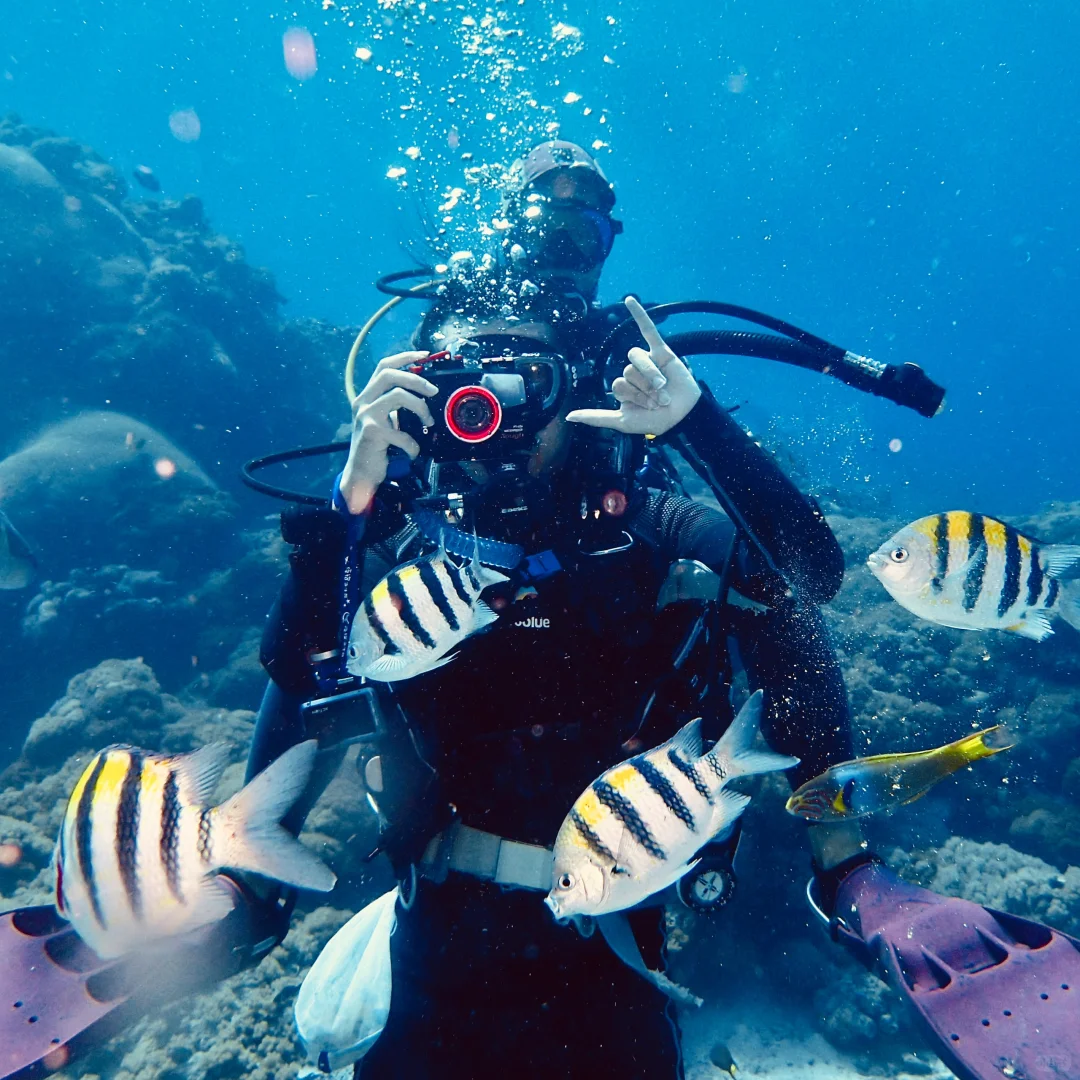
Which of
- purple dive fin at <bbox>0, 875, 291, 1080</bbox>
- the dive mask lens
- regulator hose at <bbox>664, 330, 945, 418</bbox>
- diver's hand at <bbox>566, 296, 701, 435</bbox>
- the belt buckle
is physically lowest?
purple dive fin at <bbox>0, 875, 291, 1080</bbox>

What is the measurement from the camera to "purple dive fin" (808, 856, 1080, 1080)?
6.21 feet

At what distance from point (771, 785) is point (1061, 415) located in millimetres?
124755

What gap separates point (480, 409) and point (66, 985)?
2.66m

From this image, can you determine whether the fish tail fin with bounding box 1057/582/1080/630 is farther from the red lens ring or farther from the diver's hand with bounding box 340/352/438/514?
the diver's hand with bounding box 340/352/438/514

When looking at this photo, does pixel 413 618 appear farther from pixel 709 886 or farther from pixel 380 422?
pixel 709 886

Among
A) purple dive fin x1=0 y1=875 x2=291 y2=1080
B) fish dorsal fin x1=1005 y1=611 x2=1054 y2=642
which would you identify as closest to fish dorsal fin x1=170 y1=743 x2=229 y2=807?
purple dive fin x1=0 y1=875 x2=291 y2=1080

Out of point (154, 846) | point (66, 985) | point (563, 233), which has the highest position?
point (563, 233)

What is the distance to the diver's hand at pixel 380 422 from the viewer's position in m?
2.49

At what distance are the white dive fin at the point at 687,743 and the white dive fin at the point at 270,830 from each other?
2.99ft

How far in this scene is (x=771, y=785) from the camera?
605cm

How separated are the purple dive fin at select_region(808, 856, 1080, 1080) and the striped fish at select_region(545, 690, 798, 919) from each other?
1223 millimetres

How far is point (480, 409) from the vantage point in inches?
98.5

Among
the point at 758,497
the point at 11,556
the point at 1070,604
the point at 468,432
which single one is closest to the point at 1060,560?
the point at 1070,604

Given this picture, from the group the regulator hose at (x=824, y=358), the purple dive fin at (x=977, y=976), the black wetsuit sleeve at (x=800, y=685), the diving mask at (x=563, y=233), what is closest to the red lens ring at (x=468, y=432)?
the regulator hose at (x=824, y=358)
